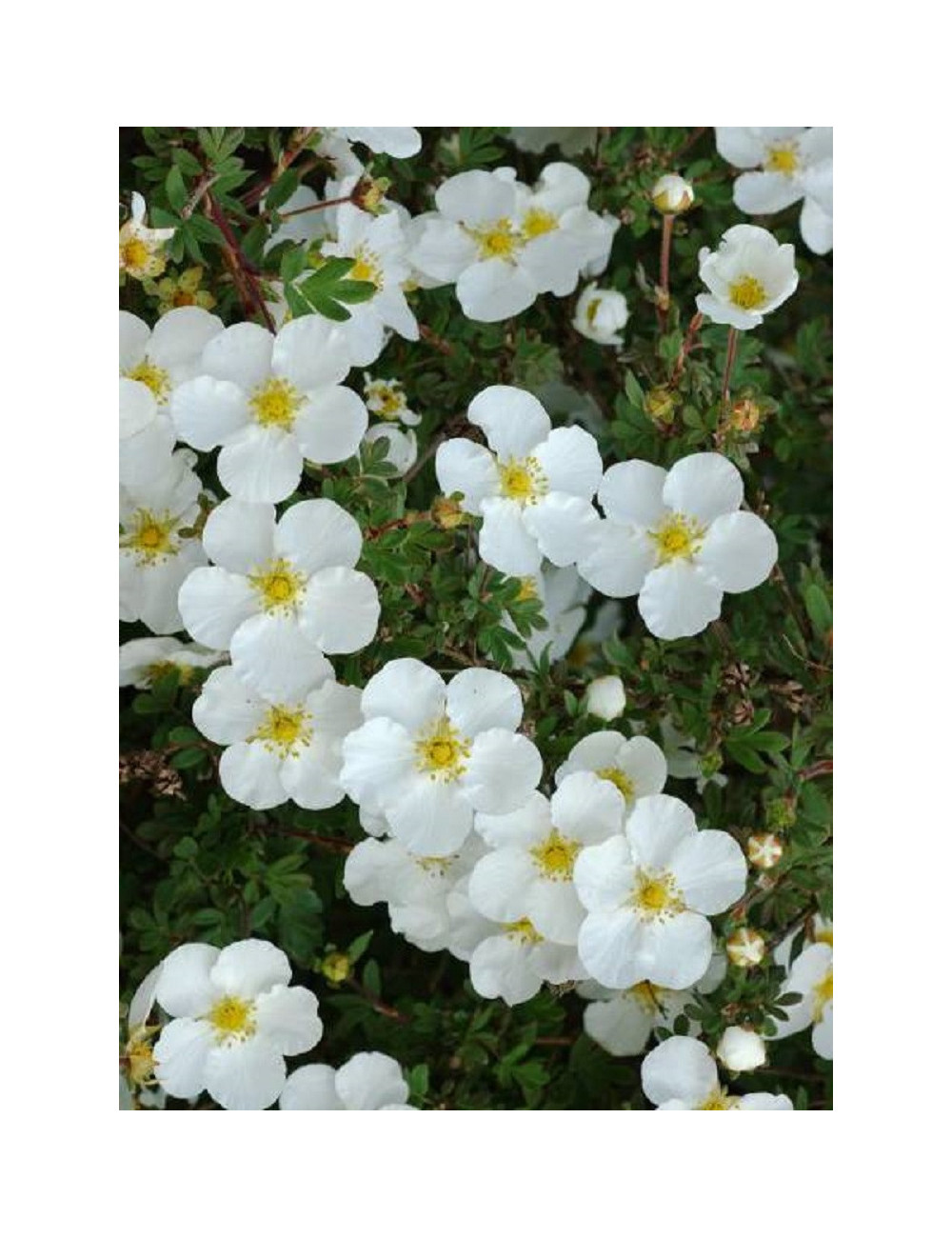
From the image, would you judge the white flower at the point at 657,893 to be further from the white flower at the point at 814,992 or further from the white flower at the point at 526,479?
the white flower at the point at 526,479

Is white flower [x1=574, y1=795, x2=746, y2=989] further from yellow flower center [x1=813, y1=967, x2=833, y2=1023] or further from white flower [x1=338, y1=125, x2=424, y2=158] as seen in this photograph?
white flower [x1=338, y1=125, x2=424, y2=158]

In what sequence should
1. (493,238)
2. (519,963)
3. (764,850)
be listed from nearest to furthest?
(764,850)
(519,963)
(493,238)

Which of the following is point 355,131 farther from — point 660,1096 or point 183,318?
point 660,1096

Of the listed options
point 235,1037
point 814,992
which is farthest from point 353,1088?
point 814,992

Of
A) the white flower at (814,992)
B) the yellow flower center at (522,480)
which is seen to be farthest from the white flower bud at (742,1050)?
the yellow flower center at (522,480)

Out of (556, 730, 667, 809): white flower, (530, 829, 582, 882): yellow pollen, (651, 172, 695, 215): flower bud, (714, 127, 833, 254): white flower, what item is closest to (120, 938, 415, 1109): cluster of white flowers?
(530, 829, 582, 882): yellow pollen

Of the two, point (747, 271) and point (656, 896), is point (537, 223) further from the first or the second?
point (656, 896)
